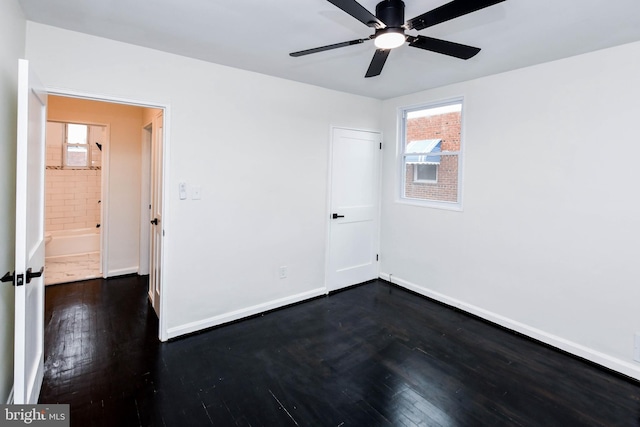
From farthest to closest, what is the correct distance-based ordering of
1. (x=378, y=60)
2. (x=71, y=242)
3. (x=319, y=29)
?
(x=71, y=242) → (x=319, y=29) → (x=378, y=60)

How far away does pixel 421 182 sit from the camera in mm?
4051

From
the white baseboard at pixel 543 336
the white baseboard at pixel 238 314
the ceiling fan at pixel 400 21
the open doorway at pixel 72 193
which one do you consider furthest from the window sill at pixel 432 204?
the open doorway at pixel 72 193

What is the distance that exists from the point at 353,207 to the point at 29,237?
3.15 metres

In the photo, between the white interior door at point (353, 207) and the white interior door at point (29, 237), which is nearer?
the white interior door at point (29, 237)

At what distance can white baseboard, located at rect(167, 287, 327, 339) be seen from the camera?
2951 millimetres

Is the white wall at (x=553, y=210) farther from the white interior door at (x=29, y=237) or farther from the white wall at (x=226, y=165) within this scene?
the white interior door at (x=29, y=237)

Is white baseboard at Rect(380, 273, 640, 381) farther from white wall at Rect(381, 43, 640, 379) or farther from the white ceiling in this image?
the white ceiling

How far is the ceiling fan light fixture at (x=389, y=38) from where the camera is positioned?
5.73ft

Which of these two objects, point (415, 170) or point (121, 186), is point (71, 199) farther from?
point (415, 170)

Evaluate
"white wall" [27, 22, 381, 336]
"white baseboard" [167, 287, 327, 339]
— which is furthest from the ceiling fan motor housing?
"white baseboard" [167, 287, 327, 339]

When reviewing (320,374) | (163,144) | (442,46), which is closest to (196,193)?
(163,144)

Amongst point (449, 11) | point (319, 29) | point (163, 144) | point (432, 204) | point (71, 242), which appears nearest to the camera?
point (449, 11)

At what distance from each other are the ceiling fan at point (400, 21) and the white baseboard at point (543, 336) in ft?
8.21

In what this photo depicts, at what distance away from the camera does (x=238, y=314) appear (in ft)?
10.8
